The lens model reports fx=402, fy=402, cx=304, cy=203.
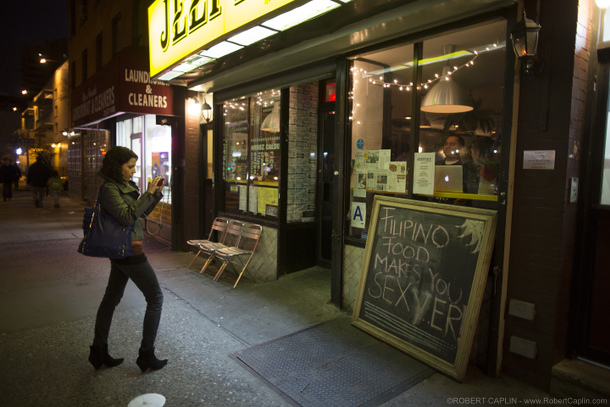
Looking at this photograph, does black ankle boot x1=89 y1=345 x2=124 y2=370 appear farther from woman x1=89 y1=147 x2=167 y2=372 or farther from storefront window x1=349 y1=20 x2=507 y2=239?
storefront window x1=349 y1=20 x2=507 y2=239

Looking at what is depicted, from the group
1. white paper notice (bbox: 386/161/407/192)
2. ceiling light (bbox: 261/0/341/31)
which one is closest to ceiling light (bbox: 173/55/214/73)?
ceiling light (bbox: 261/0/341/31)

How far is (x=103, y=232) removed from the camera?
11.2 feet

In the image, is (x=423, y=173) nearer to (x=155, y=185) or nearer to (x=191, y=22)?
(x=155, y=185)

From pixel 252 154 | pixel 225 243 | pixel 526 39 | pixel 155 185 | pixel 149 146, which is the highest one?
pixel 526 39

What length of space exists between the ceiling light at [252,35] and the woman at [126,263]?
242 cm

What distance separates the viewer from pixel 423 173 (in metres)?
4.22

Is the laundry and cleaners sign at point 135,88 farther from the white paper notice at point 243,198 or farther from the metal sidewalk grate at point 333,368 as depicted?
the metal sidewalk grate at point 333,368

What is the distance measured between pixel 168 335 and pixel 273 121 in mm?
3553

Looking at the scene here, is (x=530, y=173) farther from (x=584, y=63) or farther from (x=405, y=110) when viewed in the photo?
(x=405, y=110)

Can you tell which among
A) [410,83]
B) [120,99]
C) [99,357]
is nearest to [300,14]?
[410,83]

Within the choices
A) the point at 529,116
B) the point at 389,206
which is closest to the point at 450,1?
the point at 529,116

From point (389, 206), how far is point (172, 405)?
274cm

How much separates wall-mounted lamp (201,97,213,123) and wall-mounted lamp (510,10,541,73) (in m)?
5.76

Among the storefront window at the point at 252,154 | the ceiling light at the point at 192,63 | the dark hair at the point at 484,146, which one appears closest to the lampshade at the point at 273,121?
the storefront window at the point at 252,154
